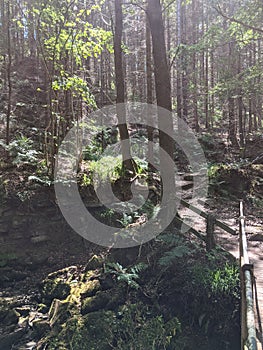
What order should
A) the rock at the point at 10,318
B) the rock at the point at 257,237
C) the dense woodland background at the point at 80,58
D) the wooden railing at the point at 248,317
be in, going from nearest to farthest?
the wooden railing at the point at 248,317
the rock at the point at 10,318
the rock at the point at 257,237
the dense woodland background at the point at 80,58

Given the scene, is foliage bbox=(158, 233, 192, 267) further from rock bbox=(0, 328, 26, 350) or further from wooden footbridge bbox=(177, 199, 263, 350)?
rock bbox=(0, 328, 26, 350)

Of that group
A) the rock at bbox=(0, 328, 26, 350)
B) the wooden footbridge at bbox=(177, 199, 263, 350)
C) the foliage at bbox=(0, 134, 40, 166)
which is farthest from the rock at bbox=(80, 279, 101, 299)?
the foliage at bbox=(0, 134, 40, 166)

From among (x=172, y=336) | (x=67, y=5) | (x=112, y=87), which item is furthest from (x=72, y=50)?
(x=112, y=87)

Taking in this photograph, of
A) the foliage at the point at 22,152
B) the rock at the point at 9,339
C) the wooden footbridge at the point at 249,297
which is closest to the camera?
the wooden footbridge at the point at 249,297

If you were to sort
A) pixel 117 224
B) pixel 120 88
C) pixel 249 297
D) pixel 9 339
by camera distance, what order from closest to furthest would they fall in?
pixel 249 297, pixel 9 339, pixel 117 224, pixel 120 88

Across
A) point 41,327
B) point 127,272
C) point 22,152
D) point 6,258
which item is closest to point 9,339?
point 41,327

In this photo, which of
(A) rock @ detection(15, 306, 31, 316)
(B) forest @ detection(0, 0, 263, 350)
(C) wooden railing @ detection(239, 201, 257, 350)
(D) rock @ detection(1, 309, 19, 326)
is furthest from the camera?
(A) rock @ detection(15, 306, 31, 316)

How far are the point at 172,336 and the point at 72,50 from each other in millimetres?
8950

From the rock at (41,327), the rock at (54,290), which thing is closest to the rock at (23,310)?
the rock at (54,290)

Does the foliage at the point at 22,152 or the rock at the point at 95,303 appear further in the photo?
the foliage at the point at 22,152

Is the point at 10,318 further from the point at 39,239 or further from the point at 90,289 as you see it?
the point at 39,239

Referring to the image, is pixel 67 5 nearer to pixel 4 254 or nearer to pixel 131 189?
pixel 131 189

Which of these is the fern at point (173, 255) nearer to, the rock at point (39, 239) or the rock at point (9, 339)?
the rock at point (9, 339)

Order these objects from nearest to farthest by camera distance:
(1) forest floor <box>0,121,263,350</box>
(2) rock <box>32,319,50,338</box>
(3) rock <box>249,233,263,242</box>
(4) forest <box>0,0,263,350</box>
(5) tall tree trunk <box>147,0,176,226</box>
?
1. (4) forest <box>0,0,263,350</box>
2. (2) rock <box>32,319,50,338</box>
3. (1) forest floor <box>0,121,263,350</box>
4. (5) tall tree trunk <box>147,0,176,226</box>
5. (3) rock <box>249,233,263,242</box>
